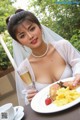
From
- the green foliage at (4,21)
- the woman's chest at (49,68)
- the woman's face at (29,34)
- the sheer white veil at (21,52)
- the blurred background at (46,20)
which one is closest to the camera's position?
the woman's face at (29,34)

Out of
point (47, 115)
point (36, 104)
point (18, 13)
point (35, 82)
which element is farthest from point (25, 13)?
point (47, 115)

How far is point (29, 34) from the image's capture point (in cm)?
172

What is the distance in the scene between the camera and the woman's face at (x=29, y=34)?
1730mm

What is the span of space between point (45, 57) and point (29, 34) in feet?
1.11

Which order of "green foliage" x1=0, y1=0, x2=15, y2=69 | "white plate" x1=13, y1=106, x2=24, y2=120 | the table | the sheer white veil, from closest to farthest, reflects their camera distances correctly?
1. the table
2. "white plate" x1=13, y1=106, x2=24, y2=120
3. the sheer white veil
4. "green foliage" x1=0, y1=0, x2=15, y2=69

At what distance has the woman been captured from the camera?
1.78 m

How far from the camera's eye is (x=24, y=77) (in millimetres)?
1603

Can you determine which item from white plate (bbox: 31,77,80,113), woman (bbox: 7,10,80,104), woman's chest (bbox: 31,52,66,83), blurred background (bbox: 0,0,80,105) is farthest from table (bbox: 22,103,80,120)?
blurred background (bbox: 0,0,80,105)

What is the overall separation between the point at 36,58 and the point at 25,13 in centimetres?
41

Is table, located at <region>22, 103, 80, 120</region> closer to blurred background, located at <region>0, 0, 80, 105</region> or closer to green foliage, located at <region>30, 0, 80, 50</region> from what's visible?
blurred background, located at <region>0, 0, 80, 105</region>

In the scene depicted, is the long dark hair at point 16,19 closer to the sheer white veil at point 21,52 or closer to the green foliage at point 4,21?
the sheer white veil at point 21,52

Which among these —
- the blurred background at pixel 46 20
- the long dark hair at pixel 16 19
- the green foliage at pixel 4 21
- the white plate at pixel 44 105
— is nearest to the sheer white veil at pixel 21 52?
the long dark hair at pixel 16 19

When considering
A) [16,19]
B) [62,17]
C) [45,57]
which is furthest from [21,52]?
[62,17]

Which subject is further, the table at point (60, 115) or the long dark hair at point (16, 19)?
the long dark hair at point (16, 19)
